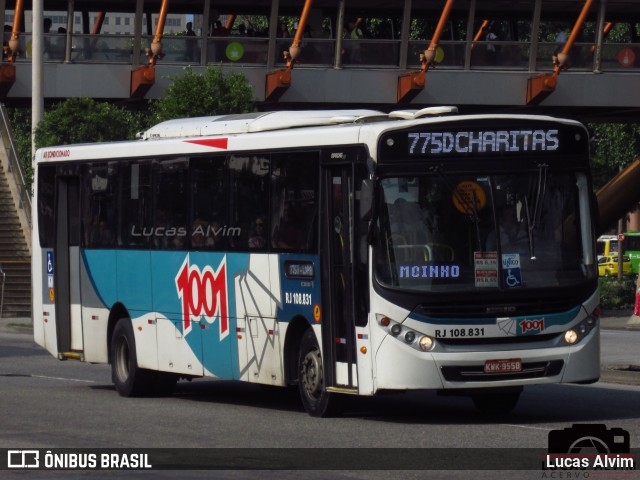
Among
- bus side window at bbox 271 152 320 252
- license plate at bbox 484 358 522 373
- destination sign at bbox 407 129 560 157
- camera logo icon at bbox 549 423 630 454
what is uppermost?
destination sign at bbox 407 129 560 157

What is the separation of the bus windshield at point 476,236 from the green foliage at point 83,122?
2150 centimetres

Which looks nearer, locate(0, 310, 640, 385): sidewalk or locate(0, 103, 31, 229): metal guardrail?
locate(0, 310, 640, 385): sidewalk

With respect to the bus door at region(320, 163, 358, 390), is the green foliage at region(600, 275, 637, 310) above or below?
below

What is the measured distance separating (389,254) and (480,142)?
139 centimetres

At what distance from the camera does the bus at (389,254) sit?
49.1ft

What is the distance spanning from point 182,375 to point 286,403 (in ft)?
4.87

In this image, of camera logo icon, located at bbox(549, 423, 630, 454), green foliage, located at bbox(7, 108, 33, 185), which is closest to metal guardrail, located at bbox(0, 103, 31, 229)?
camera logo icon, located at bbox(549, 423, 630, 454)

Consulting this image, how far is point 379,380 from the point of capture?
15.0 metres

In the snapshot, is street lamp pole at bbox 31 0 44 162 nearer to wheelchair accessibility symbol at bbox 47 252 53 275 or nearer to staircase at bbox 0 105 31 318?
staircase at bbox 0 105 31 318

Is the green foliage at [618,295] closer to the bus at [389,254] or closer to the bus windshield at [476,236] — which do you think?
the bus at [389,254]

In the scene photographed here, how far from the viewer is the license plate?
49.0ft

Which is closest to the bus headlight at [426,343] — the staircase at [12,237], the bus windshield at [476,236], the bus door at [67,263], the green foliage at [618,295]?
the bus windshield at [476,236]

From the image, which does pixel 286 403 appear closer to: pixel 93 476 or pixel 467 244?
pixel 467 244

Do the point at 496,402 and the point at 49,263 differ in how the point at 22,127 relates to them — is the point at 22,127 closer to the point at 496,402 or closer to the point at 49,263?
the point at 49,263
